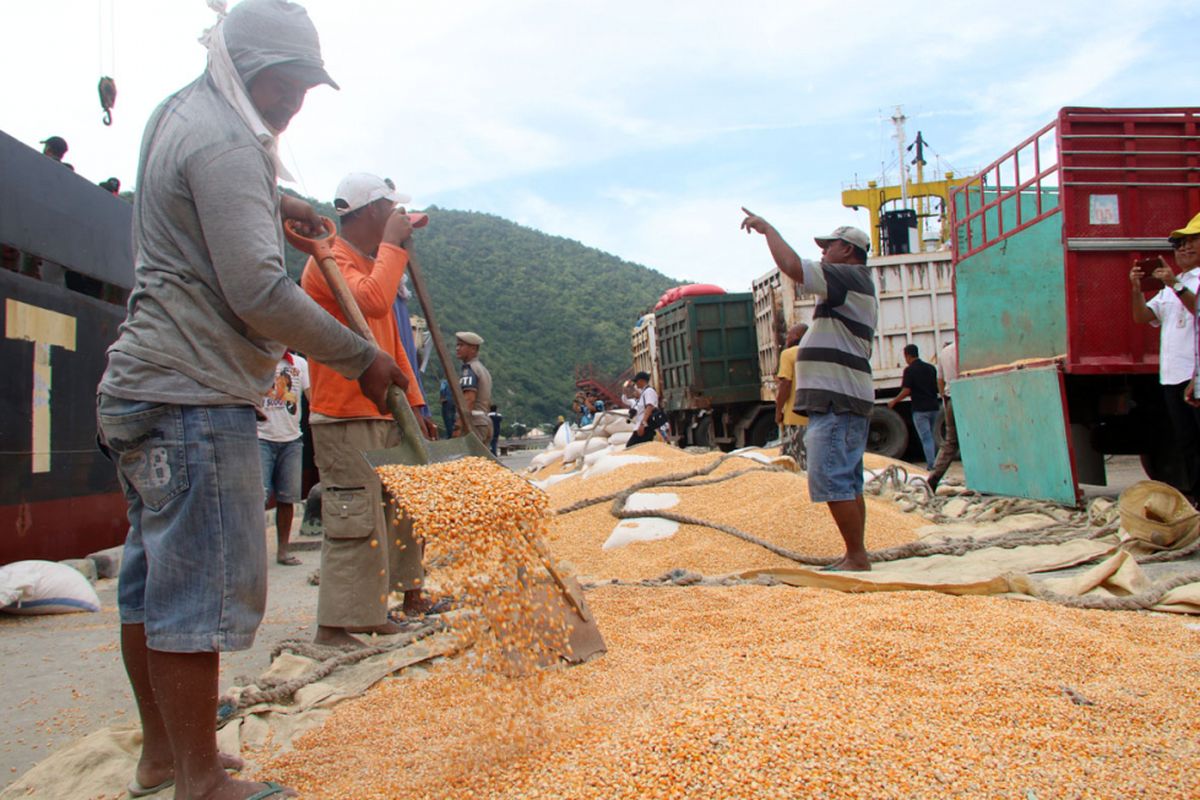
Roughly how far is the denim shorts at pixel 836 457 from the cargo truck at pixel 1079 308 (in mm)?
2079

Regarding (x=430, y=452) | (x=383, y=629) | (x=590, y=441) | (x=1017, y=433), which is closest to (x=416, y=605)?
(x=383, y=629)

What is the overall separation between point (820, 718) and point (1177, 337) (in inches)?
149

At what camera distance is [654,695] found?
212 cm

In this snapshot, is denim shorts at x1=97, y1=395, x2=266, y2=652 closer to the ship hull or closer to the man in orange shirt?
the man in orange shirt

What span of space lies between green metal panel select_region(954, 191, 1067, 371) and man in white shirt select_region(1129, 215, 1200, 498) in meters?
0.49

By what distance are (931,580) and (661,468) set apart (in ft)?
10.8

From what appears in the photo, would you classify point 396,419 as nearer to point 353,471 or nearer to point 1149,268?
point 353,471

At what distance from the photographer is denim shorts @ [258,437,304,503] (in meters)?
5.61

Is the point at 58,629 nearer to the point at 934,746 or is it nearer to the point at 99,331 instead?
the point at 99,331

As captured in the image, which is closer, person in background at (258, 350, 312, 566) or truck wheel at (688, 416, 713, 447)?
person in background at (258, 350, 312, 566)

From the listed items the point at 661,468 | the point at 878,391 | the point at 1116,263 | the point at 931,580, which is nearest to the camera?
the point at 931,580

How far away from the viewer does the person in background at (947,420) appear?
685 cm

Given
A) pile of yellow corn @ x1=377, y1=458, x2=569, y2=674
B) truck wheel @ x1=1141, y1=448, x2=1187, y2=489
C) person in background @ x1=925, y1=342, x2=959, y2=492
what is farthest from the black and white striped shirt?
person in background @ x1=925, y1=342, x2=959, y2=492

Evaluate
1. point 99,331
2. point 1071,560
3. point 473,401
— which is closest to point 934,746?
point 1071,560
